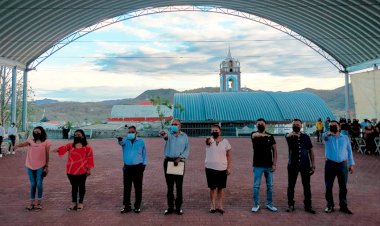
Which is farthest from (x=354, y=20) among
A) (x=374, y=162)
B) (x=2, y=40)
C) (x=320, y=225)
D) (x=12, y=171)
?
(x=2, y=40)

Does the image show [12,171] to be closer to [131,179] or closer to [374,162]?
[131,179]

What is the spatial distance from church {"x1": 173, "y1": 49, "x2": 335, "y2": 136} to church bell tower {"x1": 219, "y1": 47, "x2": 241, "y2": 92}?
1137cm

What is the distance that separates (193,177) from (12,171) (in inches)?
253

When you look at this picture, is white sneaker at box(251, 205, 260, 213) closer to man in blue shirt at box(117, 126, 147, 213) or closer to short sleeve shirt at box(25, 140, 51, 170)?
man in blue shirt at box(117, 126, 147, 213)

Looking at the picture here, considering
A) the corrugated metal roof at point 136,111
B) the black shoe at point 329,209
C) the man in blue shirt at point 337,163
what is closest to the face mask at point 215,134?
the man in blue shirt at point 337,163

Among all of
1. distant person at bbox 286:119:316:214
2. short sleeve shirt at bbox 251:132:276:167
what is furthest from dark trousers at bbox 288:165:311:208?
short sleeve shirt at bbox 251:132:276:167

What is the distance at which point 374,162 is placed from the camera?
12.6m

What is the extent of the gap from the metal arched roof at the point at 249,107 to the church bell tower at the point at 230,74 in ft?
38.3

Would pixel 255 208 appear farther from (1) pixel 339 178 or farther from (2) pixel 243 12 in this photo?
(2) pixel 243 12

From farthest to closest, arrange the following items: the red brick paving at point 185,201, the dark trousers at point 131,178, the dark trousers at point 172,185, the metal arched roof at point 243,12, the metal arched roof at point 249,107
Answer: the metal arched roof at point 249,107 < the metal arched roof at point 243,12 < the dark trousers at point 131,178 < the dark trousers at point 172,185 < the red brick paving at point 185,201

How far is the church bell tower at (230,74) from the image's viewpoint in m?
49.5

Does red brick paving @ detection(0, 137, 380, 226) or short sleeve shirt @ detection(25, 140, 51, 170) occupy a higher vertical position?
short sleeve shirt @ detection(25, 140, 51, 170)

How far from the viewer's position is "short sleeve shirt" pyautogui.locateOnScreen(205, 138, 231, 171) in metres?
5.80

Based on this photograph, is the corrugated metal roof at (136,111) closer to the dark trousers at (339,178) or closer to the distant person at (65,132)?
the distant person at (65,132)
